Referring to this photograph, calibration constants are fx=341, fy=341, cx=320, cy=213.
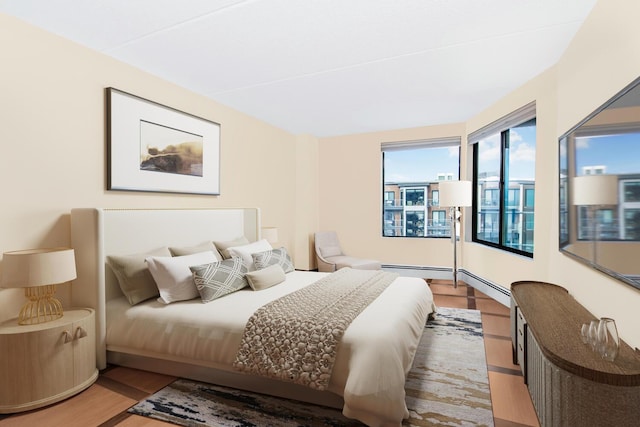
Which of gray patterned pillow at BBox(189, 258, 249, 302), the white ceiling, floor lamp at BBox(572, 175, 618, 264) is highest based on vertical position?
the white ceiling

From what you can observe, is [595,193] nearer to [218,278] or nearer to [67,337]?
[218,278]

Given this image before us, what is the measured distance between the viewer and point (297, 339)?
6.70 feet

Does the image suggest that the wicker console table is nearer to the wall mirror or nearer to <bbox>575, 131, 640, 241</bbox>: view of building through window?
the wall mirror

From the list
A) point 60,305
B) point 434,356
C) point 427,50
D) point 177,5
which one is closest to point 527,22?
point 427,50

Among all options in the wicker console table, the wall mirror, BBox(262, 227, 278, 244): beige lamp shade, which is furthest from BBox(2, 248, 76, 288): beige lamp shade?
the wall mirror

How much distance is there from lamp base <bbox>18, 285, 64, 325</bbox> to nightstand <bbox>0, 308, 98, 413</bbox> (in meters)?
0.06

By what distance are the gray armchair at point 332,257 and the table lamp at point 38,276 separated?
3.55 meters

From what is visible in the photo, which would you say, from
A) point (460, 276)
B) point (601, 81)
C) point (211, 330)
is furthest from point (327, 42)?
point (460, 276)

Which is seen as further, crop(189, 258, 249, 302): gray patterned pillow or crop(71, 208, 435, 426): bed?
crop(189, 258, 249, 302): gray patterned pillow

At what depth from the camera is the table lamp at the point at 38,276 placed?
6.62ft

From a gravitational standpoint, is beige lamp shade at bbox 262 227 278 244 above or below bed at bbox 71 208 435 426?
above

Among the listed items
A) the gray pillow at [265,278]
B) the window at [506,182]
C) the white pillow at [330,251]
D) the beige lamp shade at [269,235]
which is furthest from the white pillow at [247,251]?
the window at [506,182]

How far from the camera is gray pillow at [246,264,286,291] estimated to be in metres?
3.05

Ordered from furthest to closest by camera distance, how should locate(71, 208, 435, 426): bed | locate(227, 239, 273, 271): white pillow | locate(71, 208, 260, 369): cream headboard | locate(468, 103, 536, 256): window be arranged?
locate(468, 103, 536, 256): window
locate(227, 239, 273, 271): white pillow
locate(71, 208, 260, 369): cream headboard
locate(71, 208, 435, 426): bed
